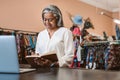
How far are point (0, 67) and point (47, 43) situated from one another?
835 mm

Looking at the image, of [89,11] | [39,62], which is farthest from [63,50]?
[89,11]

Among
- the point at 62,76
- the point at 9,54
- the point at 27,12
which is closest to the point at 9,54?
the point at 9,54

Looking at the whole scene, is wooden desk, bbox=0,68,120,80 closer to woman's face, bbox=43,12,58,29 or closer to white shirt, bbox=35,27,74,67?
white shirt, bbox=35,27,74,67

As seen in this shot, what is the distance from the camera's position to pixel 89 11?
20.8ft

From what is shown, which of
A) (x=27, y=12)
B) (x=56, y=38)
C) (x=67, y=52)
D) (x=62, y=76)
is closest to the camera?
(x=62, y=76)

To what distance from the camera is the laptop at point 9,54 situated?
0.97m

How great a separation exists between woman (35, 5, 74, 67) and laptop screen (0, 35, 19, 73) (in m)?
0.65

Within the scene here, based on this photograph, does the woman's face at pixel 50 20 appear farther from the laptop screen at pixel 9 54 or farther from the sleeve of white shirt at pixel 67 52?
the laptop screen at pixel 9 54

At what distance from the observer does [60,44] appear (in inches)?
69.2

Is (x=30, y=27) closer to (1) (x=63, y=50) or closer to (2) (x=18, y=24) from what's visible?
(2) (x=18, y=24)

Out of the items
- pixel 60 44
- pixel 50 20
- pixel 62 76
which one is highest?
pixel 50 20

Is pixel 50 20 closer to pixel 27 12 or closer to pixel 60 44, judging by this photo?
pixel 60 44

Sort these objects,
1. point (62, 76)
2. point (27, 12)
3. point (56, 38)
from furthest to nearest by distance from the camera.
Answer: point (27, 12) → point (56, 38) → point (62, 76)

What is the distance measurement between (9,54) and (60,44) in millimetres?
812
